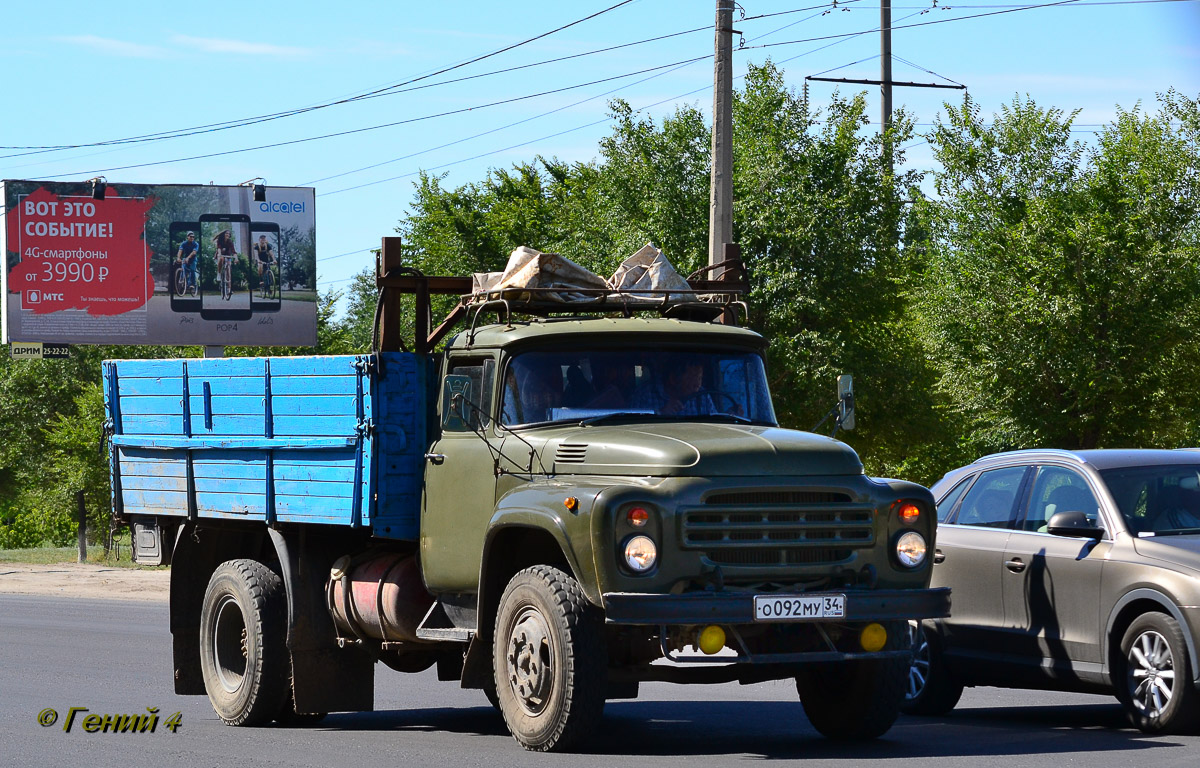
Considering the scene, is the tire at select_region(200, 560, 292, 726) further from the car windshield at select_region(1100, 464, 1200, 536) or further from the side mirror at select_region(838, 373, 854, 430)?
the car windshield at select_region(1100, 464, 1200, 536)

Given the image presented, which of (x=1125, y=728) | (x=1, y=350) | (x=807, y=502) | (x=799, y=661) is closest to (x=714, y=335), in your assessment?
(x=807, y=502)

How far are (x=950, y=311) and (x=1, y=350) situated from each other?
4587 centimetres

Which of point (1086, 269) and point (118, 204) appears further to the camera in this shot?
point (118, 204)

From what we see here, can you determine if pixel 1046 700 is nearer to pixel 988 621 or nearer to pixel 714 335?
pixel 988 621

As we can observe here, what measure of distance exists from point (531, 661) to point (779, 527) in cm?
141

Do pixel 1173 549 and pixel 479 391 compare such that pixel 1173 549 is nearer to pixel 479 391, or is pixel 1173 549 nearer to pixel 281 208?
pixel 479 391

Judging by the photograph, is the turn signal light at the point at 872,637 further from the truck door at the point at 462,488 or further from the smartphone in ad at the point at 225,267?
the smartphone in ad at the point at 225,267

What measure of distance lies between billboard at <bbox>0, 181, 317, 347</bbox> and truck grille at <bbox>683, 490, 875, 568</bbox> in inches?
1227

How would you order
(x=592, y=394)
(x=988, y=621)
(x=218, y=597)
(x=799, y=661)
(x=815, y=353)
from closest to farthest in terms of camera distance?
1. (x=799, y=661)
2. (x=592, y=394)
3. (x=988, y=621)
4. (x=218, y=597)
5. (x=815, y=353)

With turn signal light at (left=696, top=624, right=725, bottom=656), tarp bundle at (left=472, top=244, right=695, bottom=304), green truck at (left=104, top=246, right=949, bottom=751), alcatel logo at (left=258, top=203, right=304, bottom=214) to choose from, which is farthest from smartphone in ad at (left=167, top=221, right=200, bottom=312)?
turn signal light at (left=696, top=624, right=725, bottom=656)

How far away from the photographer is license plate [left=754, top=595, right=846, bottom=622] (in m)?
8.04

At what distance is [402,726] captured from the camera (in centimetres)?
1081

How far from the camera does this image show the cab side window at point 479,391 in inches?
373

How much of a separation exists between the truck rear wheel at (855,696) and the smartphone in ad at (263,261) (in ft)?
102
